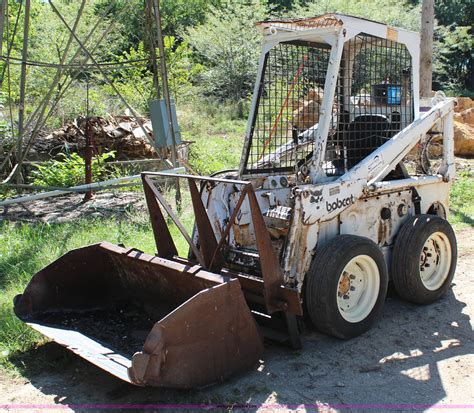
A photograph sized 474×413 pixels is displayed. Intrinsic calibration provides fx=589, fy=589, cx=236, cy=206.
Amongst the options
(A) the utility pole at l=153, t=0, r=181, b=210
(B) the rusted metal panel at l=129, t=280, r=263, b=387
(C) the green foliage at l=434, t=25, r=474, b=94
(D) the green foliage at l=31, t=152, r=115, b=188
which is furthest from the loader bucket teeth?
(C) the green foliage at l=434, t=25, r=474, b=94

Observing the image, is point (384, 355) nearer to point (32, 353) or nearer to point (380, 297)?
point (380, 297)

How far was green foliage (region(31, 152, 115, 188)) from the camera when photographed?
10.1 m

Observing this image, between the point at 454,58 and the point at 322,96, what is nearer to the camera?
the point at 322,96

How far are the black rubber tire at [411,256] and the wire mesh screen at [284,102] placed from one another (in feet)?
3.61

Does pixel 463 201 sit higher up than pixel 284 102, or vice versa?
pixel 284 102

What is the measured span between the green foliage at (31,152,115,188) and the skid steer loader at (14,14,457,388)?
5544mm

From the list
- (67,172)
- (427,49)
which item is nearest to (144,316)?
(67,172)

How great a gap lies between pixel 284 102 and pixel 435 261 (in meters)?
2.02

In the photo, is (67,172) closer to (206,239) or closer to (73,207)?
(73,207)

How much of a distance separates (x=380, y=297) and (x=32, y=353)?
9.04ft

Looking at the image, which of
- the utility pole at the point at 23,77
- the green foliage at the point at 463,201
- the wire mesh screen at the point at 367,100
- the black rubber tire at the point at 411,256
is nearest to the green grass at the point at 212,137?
the utility pole at the point at 23,77

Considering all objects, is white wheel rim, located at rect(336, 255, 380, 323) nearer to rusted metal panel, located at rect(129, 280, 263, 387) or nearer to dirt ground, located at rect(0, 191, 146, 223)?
rusted metal panel, located at rect(129, 280, 263, 387)

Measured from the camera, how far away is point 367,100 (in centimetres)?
520

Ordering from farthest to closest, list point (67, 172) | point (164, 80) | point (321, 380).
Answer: point (67, 172) < point (164, 80) < point (321, 380)
